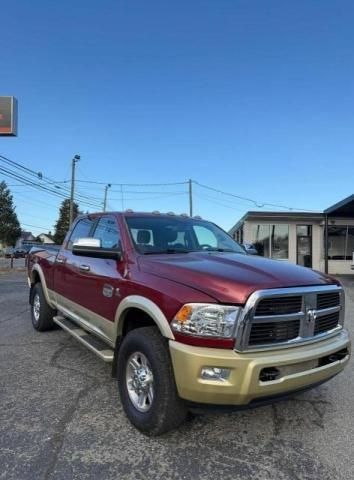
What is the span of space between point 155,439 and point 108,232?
2.34 m

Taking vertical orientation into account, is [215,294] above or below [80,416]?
above

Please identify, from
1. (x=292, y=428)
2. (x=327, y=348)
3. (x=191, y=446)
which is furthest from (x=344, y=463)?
(x=191, y=446)

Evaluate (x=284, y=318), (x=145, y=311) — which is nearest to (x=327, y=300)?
(x=284, y=318)

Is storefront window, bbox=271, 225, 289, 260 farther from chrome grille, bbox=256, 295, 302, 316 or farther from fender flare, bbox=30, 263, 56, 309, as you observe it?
chrome grille, bbox=256, 295, 302, 316

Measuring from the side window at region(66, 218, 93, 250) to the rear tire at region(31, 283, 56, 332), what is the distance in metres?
1.35

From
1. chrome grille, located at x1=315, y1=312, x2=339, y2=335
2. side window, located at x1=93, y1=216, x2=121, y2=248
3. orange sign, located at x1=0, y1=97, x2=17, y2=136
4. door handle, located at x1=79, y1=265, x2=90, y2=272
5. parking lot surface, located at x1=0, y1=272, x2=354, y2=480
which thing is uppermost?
orange sign, located at x1=0, y1=97, x2=17, y2=136

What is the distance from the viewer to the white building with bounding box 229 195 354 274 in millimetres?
25047

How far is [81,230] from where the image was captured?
19.6ft

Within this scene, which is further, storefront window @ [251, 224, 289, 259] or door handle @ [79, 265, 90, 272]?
storefront window @ [251, 224, 289, 259]

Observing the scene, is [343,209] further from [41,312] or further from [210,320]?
[210,320]

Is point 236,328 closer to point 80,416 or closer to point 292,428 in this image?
point 292,428

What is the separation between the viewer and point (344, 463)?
3.12 meters

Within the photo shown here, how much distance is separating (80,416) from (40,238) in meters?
120

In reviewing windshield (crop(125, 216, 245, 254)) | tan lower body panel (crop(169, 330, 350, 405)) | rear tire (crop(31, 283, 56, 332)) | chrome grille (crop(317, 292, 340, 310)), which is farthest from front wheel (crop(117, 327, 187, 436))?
rear tire (crop(31, 283, 56, 332))
